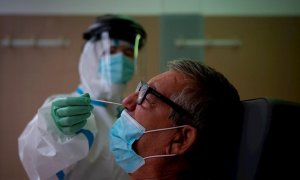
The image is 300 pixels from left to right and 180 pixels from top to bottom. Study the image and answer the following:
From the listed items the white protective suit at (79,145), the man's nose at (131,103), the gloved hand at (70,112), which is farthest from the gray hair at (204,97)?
the white protective suit at (79,145)

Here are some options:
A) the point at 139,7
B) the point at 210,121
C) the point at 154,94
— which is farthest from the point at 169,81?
the point at 139,7

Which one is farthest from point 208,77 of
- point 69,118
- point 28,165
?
point 28,165

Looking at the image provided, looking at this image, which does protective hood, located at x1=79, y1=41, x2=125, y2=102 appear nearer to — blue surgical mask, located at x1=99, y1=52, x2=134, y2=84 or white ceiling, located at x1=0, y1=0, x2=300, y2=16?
blue surgical mask, located at x1=99, y1=52, x2=134, y2=84

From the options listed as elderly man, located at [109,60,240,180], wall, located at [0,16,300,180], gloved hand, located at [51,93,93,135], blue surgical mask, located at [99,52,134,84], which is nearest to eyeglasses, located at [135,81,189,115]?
elderly man, located at [109,60,240,180]

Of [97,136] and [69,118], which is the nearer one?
[69,118]

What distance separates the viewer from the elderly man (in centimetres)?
95

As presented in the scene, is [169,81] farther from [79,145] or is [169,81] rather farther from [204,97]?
[79,145]

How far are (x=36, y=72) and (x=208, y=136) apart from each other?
1.88m

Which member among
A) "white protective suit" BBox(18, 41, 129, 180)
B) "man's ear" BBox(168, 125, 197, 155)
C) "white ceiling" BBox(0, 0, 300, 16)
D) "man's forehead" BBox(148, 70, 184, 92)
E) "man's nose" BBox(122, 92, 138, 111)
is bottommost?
"white protective suit" BBox(18, 41, 129, 180)

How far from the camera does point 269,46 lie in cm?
235

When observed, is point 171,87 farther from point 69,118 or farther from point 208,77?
point 69,118

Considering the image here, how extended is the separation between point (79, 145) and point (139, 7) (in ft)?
5.28

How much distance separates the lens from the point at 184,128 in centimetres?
97

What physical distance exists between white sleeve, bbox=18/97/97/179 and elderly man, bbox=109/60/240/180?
0.25 m
